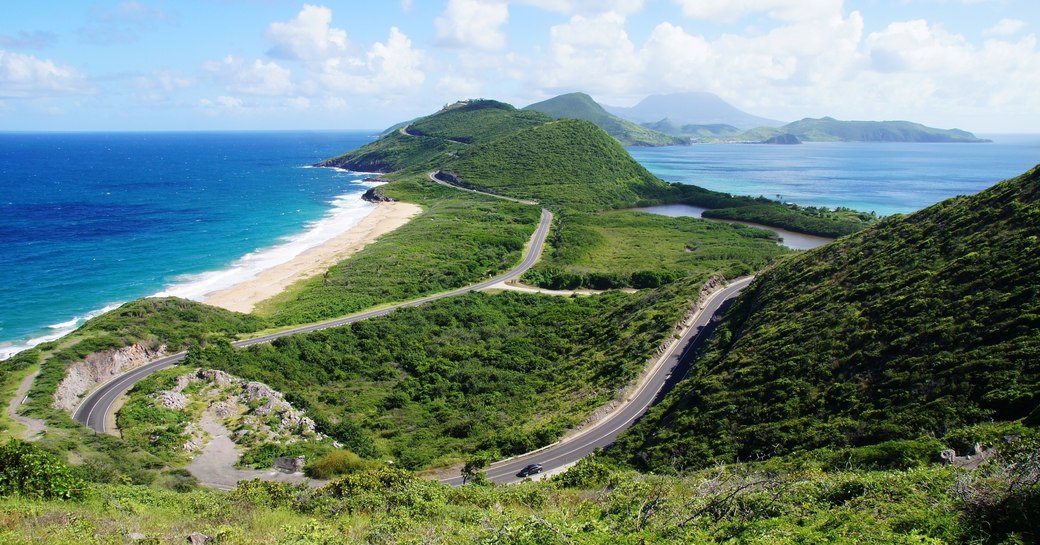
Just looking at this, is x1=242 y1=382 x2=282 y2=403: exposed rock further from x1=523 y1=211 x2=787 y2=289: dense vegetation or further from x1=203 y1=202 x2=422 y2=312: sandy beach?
x1=523 y1=211 x2=787 y2=289: dense vegetation

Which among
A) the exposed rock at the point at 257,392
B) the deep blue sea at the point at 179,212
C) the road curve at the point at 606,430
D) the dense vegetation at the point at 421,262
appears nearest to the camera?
the road curve at the point at 606,430

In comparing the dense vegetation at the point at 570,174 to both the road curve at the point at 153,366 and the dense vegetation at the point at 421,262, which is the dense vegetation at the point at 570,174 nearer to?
the dense vegetation at the point at 421,262

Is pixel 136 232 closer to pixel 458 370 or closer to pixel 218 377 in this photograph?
pixel 218 377

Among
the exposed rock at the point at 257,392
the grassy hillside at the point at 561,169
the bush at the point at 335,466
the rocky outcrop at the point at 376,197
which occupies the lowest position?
the bush at the point at 335,466

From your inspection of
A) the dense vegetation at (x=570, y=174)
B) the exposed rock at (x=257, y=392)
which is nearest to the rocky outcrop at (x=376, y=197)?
the dense vegetation at (x=570, y=174)

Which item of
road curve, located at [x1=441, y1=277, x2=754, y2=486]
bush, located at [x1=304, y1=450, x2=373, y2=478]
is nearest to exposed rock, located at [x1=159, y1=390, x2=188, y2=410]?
bush, located at [x1=304, y1=450, x2=373, y2=478]

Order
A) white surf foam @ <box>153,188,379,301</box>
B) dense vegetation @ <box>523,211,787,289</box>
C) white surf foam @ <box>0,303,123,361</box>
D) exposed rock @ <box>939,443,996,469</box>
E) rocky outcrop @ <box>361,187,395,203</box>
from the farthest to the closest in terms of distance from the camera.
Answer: rocky outcrop @ <box>361,187,395,203</box> → white surf foam @ <box>153,188,379,301</box> → dense vegetation @ <box>523,211,787,289</box> → white surf foam @ <box>0,303,123,361</box> → exposed rock @ <box>939,443,996,469</box>
